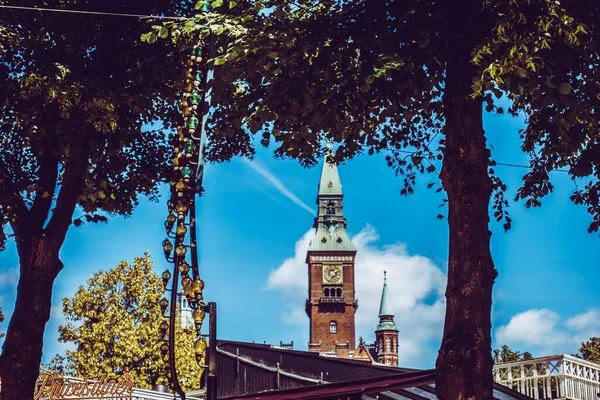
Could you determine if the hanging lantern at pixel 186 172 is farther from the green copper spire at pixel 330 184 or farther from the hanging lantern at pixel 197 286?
the green copper spire at pixel 330 184

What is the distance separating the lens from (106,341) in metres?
40.2

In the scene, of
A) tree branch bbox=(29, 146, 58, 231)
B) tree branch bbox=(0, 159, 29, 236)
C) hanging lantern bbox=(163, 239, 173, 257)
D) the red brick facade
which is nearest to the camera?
→ hanging lantern bbox=(163, 239, 173, 257)

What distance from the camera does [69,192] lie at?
14125mm

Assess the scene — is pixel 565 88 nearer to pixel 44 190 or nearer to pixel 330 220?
pixel 44 190

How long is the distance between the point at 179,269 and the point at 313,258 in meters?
130

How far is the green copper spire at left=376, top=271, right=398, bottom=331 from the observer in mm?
142587

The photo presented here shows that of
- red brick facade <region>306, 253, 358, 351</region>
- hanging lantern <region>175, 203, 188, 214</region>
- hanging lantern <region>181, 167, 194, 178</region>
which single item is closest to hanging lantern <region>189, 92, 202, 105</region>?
hanging lantern <region>181, 167, 194, 178</region>

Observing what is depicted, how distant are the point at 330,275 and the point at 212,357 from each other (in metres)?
Answer: 129

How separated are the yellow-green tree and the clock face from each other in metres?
91.9

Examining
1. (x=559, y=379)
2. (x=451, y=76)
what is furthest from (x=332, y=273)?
(x=451, y=76)

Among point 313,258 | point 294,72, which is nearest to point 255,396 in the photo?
point 294,72

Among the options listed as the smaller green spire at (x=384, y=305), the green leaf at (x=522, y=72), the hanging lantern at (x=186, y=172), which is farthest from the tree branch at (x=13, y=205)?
the smaller green spire at (x=384, y=305)

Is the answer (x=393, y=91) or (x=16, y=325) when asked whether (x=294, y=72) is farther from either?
(x=16, y=325)

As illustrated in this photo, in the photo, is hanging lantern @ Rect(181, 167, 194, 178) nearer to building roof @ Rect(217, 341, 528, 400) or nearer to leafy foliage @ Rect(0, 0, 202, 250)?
leafy foliage @ Rect(0, 0, 202, 250)
